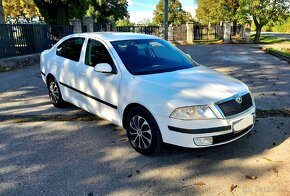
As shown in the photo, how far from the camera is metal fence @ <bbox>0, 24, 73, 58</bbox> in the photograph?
1248cm

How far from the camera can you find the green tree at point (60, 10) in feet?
83.4

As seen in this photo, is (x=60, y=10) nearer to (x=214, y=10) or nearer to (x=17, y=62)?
(x=17, y=62)

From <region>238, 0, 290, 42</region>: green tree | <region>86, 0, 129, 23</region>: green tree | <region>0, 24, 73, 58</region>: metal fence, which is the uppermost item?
<region>86, 0, 129, 23</region>: green tree

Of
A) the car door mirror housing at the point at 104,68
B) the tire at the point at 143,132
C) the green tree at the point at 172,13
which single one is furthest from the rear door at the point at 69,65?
the green tree at the point at 172,13

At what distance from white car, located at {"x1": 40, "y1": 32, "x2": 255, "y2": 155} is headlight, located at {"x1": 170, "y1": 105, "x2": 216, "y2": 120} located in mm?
12

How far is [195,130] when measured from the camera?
3.48 m

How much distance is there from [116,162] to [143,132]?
1.80 ft

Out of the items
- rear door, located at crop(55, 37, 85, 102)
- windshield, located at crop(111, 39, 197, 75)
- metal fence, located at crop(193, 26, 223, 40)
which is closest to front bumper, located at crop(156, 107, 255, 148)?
windshield, located at crop(111, 39, 197, 75)

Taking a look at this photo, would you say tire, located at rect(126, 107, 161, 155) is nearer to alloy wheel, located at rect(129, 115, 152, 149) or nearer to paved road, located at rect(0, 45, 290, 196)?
alloy wheel, located at rect(129, 115, 152, 149)

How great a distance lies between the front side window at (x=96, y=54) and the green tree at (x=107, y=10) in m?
36.7

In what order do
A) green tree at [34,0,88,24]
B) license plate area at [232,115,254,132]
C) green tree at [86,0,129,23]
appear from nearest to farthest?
license plate area at [232,115,254,132]
green tree at [34,0,88,24]
green tree at [86,0,129,23]

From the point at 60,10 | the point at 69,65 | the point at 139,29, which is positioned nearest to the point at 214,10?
the point at 139,29

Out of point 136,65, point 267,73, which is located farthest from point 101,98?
point 267,73

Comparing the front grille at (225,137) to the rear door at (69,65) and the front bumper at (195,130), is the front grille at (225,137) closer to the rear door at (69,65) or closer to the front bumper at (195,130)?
the front bumper at (195,130)
